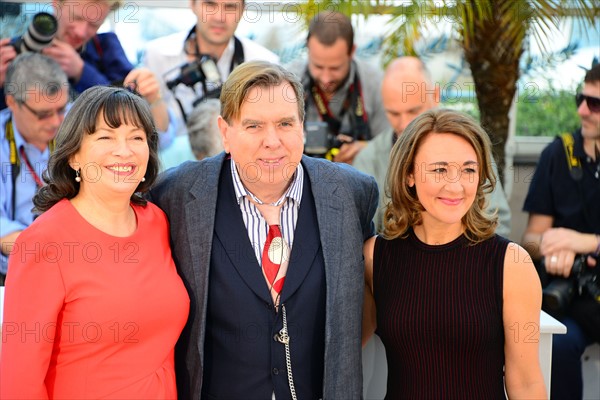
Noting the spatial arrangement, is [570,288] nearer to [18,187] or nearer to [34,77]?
[18,187]

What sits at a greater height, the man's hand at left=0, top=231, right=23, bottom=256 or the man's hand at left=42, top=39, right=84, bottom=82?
the man's hand at left=42, top=39, right=84, bottom=82

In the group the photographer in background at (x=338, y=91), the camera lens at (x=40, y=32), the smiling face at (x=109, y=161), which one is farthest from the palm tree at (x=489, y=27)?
the smiling face at (x=109, y=161)

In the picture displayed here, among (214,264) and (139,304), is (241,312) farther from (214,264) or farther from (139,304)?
(139,304)

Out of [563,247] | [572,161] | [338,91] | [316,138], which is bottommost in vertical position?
[563,247]

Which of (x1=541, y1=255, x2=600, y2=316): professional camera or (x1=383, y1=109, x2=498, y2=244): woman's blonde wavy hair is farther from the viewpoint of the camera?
(x1=541, y1=255, x2=600, y2=316): professional camera

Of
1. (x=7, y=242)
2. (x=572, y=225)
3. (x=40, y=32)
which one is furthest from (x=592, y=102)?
(x=7, y=242)

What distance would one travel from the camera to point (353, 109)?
178 inches

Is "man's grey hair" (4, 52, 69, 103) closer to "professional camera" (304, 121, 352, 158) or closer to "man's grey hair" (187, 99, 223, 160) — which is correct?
"man's grey hair" (187, 99, 223, 160)

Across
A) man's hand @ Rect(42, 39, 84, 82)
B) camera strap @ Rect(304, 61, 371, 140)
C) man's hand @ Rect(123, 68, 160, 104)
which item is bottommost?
camera strap @ Rect(304, 61, 371, 140)

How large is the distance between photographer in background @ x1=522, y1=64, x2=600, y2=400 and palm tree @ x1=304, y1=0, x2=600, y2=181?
0.42 m

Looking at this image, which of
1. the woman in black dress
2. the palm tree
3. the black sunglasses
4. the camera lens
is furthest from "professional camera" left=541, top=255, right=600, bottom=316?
the camera lens

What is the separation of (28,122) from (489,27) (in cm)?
281

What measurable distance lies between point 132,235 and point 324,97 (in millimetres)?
2377

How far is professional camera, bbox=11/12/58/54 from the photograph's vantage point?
4.12 meters
